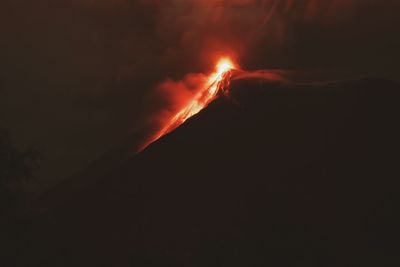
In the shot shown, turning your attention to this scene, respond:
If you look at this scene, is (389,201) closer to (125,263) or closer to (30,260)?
(125,263)

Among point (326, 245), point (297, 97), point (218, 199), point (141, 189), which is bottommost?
point (326, 245)

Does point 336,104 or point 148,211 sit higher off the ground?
point 336,104

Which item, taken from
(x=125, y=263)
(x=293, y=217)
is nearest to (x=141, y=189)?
(x=293, y=217)

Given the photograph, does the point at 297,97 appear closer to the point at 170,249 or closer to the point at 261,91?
the point at 261,91

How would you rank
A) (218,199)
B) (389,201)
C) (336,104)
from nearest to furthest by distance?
(389,201)
(218,199)
(336,104)

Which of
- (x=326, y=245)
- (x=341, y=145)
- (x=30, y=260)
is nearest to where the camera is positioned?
(x=30, y=260)

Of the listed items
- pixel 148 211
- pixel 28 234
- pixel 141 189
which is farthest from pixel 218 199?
pixel 28 234

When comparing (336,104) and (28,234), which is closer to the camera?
(28,234)
